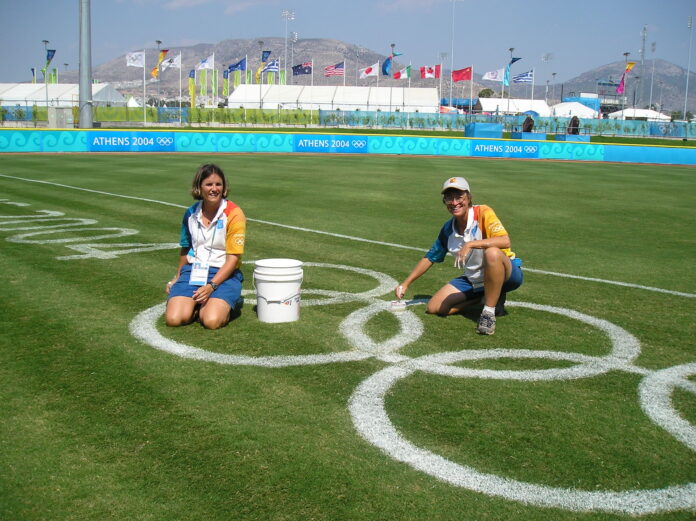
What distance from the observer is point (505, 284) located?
21.4 feet

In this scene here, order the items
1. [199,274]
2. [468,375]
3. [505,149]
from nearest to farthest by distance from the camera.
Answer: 1. [468,375]
2. [199,274]
3. [505,149]

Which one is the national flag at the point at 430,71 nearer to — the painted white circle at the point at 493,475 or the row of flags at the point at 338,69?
the row of flags at the point at 338,69

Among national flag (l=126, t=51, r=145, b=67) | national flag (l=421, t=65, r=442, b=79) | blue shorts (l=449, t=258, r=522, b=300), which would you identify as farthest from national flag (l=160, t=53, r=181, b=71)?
blue shorts (l=449, t=258, r=522, b=300)

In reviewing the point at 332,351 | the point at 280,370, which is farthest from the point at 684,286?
the point at 280,370

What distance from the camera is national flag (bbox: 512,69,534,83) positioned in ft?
217

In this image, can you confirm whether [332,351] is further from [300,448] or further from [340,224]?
[340,224]

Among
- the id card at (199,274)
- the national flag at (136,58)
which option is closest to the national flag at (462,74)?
the national flag at (136,58)

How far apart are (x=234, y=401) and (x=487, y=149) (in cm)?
3614

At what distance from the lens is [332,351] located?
5551mm

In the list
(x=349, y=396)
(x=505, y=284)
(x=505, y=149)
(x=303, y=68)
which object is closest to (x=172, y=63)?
(x=303, y=68)

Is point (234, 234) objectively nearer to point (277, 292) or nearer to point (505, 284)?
point (277, 292)

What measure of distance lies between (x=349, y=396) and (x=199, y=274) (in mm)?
2453

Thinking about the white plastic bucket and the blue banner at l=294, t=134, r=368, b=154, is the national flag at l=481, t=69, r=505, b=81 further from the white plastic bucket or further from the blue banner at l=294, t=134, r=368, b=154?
the white plastic bucket

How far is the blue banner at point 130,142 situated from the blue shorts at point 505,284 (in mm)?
31327
